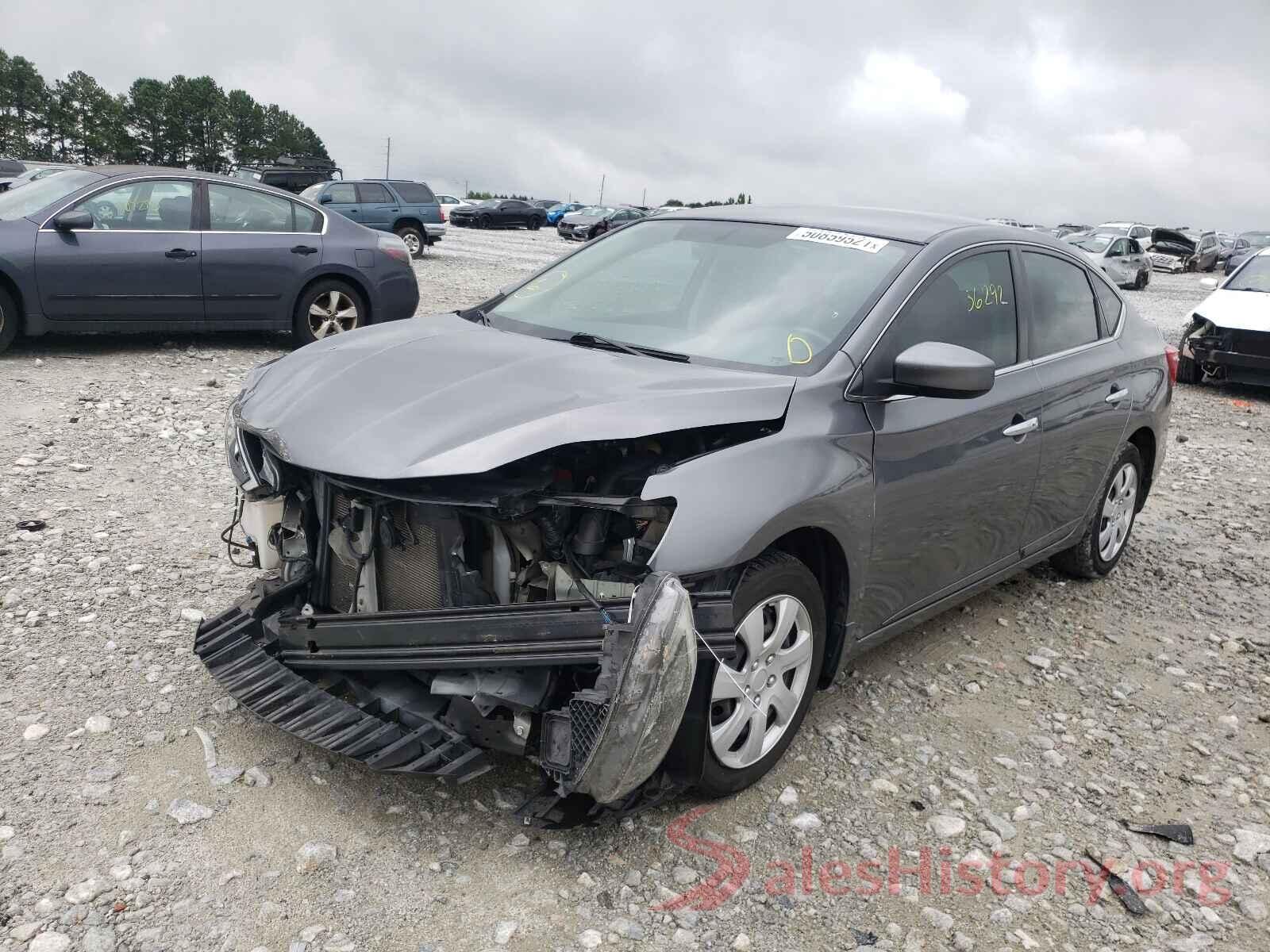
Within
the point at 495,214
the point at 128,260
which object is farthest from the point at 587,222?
the point at 128,260

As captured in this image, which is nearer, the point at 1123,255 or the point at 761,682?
the point at 761,682

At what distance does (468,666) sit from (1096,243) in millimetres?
29658

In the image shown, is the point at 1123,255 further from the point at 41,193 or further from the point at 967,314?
the point at 967,314

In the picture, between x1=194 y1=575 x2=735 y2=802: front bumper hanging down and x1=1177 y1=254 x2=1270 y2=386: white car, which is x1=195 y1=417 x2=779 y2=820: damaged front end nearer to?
x1=194 y1=575 x2=735 y2=802: front bumper hanging down

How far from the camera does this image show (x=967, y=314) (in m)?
3.96

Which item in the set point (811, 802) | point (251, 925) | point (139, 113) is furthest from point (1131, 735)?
point (139, 113)

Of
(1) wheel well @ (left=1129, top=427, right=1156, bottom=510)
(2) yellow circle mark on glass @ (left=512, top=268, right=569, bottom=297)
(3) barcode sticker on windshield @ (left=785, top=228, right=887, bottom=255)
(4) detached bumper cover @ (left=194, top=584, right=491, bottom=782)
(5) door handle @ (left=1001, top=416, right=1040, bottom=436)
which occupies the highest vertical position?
(3) barcode sticker on windshield @ (left=785, top=228, right=887, bottom=255)

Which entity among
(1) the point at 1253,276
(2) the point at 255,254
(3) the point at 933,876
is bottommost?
(3) the point at 933,876

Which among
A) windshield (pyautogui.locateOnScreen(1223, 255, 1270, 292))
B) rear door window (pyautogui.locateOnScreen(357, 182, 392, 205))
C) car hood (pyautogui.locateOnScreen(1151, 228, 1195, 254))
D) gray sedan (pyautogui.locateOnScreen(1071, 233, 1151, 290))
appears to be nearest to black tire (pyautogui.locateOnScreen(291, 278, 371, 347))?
windshield (pyautogui.locateOnScreen(1223, 255, 1270, 292))

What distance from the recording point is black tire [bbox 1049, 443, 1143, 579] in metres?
5.11

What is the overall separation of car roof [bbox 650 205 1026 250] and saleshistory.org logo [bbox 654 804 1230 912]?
2.11m

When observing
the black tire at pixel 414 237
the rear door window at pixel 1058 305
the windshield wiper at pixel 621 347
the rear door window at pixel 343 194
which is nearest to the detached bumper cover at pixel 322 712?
the windshield wiper at pixel 621 347

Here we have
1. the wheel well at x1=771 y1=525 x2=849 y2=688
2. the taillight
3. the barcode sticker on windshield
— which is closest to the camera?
the wheel well at x1=771 y1=525 x2=849 y2=688

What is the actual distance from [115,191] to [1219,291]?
1131cm
